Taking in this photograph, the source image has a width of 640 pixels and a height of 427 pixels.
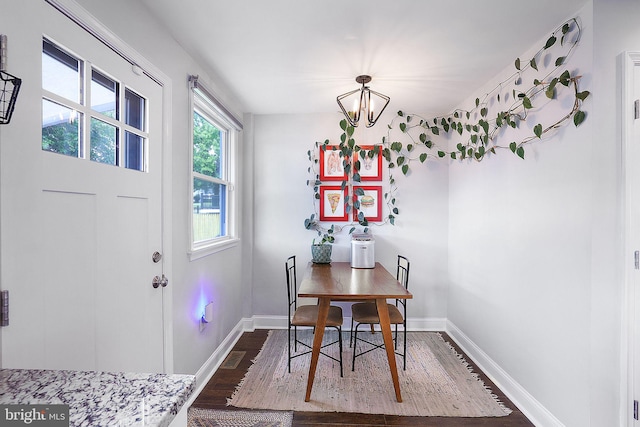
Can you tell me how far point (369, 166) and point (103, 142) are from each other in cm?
255

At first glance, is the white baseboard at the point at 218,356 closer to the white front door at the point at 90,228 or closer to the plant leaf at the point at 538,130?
the white front door at the point at 90,228

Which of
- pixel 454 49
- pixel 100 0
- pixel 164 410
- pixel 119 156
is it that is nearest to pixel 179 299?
pixel 119 156

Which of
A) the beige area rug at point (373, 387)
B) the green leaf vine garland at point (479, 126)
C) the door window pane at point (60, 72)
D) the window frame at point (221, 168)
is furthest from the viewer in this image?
the window frame at point (221, 168)

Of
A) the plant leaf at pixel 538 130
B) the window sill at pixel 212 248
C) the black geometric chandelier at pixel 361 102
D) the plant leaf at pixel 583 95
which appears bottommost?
the window sill at pixel 212 248

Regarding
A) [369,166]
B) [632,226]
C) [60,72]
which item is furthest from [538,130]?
[60,72]

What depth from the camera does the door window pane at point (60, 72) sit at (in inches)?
44.1

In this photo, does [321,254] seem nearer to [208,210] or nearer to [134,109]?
[208,210]

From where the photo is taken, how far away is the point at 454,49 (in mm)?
2086

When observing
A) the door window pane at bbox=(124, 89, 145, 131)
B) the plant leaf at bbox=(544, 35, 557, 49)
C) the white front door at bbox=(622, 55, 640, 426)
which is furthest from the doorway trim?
the white front door at bbox=(622, 55, 640, 426)

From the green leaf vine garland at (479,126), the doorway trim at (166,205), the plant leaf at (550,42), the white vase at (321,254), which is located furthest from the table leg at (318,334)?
the plant leaf at (550,42)

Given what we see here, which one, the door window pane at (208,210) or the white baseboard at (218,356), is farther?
the door window pane at (208,210)

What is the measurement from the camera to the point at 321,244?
3.26 m

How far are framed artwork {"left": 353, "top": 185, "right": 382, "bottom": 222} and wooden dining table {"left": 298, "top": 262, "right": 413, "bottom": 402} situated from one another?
852mm

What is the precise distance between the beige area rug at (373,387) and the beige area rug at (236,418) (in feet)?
0.26
